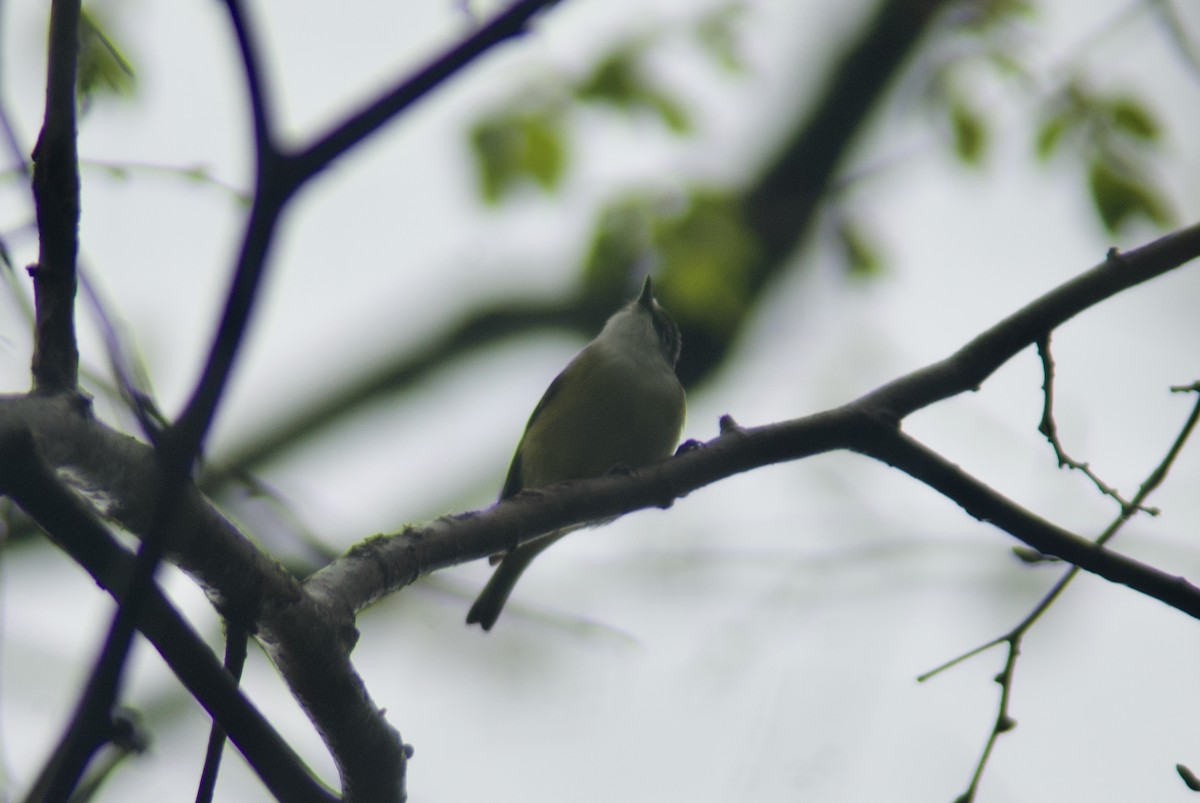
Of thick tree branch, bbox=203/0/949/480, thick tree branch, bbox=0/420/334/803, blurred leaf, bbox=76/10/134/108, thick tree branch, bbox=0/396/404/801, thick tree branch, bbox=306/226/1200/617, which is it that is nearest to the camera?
thick tree branch, bbox=0/420/334/803

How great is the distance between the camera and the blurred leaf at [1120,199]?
16.4 ft

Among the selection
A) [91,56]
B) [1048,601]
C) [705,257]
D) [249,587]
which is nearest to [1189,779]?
[1048,601]

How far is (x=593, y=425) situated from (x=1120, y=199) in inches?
96.0

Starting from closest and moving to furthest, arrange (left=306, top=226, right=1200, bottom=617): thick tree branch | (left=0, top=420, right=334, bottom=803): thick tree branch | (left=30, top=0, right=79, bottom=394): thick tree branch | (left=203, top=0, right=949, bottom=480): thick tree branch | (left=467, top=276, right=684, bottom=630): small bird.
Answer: (left=0, top=420, right=334, bottom=803): thick tree branch, (left=30, top=0, right=79, bottom=394): thick tree branch, (left=306, top=226, right=1200, bottom=617): thick tree branch, (left=467, top=276, right=684, bottom=630): small bird, (left=203, top=0, right=949, bottom=480): thick tree branch

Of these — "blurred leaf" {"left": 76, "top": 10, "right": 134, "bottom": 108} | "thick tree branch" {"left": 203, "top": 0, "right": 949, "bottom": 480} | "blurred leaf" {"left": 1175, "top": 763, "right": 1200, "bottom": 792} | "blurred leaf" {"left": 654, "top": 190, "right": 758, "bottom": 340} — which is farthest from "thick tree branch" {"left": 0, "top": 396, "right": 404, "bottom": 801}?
"thick tree branch" {"left": 203, "top": 0, "right": 949, "bottom": 480}

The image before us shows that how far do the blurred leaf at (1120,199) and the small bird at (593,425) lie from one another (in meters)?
1.96

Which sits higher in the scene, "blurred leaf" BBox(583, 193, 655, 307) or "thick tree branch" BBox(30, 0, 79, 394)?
"blurred leaf" BBox(583, 193, 655, 307)

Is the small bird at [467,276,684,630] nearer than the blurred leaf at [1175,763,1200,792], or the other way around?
the blurred leaf at [1175,763,1200,792]

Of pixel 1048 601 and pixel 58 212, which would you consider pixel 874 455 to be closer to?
pixel 1048 601

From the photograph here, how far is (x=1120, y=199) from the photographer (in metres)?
5.00

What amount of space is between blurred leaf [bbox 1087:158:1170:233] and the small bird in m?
1.96

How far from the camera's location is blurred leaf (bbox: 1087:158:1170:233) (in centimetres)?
499

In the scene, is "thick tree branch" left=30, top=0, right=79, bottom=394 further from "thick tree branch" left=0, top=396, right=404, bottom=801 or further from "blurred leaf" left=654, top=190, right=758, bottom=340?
"blurred leaf" left=654, top=190, right=758, bottom=340

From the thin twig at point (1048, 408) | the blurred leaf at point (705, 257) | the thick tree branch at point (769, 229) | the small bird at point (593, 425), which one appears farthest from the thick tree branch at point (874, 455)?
the thick tree branch at point (769, 229)
